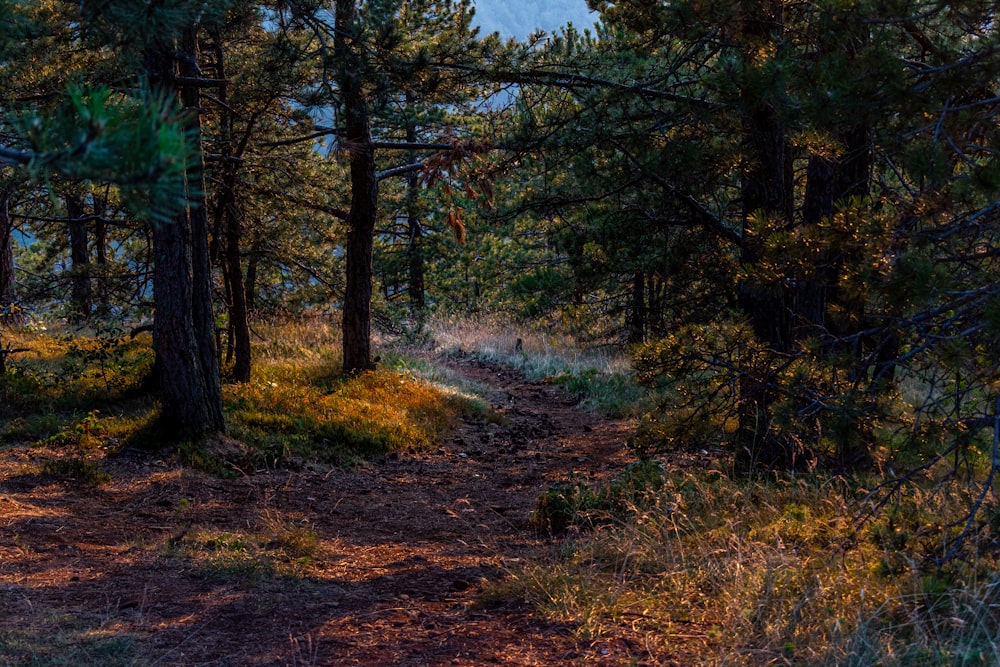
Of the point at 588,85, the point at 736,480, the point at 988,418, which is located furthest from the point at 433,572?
the point at 588,85

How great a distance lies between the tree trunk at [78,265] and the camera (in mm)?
10859

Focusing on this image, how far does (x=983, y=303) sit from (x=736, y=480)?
2.85 meters

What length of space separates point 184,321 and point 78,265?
4.92 m

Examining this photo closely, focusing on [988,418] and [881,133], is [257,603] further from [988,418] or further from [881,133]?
[881,133]

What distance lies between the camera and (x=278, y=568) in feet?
17.7

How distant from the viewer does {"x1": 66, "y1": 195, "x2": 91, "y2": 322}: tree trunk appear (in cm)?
1086

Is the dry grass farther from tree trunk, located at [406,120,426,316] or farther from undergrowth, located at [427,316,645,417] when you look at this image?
tree trunk, located at [406,120,426,316]

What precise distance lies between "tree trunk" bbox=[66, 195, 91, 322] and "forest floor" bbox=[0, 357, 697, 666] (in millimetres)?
3422

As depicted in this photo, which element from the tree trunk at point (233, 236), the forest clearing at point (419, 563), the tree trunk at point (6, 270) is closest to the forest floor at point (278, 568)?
the forest clearing at point (419, 563)

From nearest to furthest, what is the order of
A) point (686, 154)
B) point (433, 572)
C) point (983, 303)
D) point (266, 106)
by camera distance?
point (983, 303) < point (433, 572) < point (686, 154) < point (266, 106)

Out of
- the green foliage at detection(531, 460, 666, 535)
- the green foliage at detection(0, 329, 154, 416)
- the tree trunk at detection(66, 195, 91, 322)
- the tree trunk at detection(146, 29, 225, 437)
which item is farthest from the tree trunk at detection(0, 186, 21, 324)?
the green foliage at detection(531, 460, 666, 535)

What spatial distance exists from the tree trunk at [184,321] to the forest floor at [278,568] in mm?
668

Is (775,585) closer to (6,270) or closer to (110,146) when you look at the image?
(110,146)

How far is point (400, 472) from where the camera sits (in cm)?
932
